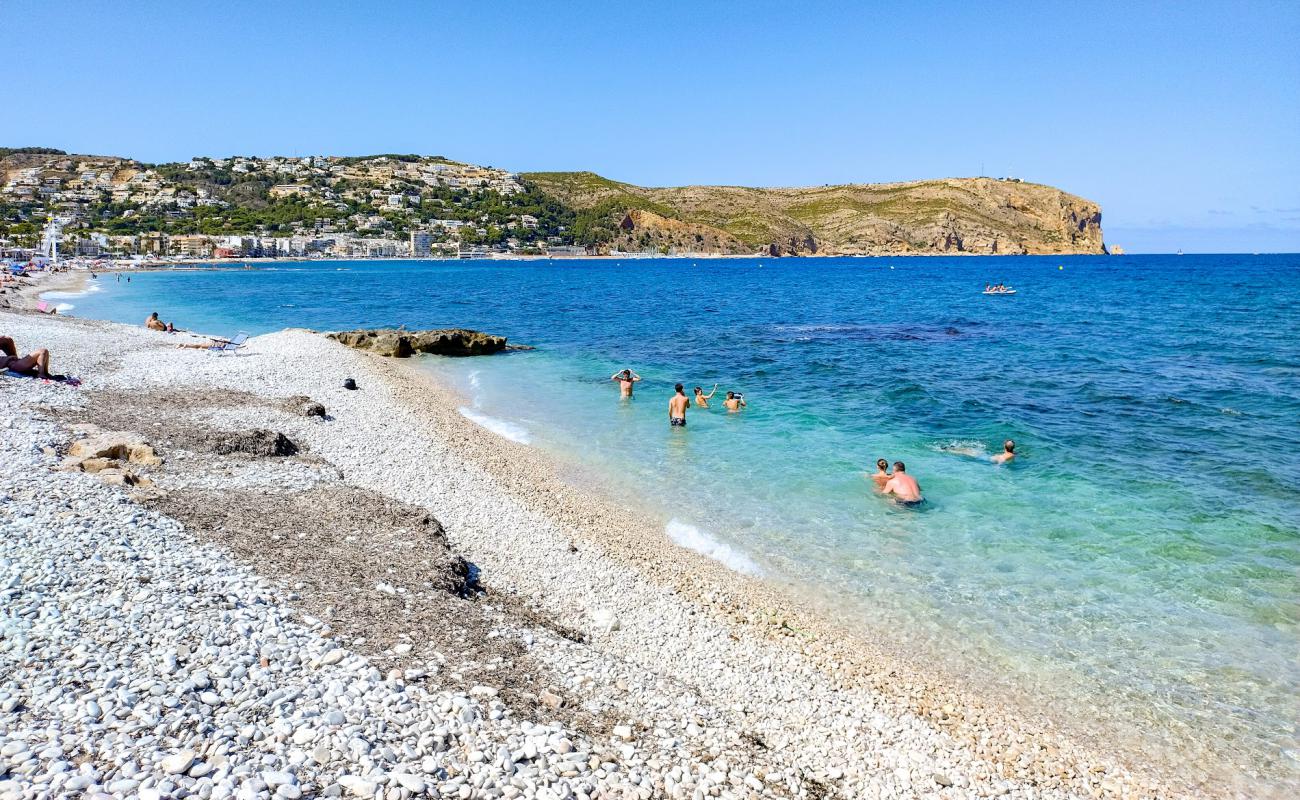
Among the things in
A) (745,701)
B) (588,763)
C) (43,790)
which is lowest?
(745,701)

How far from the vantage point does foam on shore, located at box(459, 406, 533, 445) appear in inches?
748

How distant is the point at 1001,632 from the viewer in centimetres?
947

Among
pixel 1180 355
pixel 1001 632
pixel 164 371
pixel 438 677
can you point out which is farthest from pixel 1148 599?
pixel 1180 355

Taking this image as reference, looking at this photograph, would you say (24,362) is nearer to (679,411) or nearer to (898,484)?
(679,411)

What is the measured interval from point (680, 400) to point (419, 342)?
58.5ft

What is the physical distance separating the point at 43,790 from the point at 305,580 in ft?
12.3

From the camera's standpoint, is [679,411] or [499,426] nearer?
[679,411]

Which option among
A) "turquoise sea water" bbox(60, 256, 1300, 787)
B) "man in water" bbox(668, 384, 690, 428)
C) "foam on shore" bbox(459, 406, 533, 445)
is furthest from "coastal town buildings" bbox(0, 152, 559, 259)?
"man in water" bbox(668, 384, 690, 428)

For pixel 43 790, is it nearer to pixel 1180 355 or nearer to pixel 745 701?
pixel 745 701

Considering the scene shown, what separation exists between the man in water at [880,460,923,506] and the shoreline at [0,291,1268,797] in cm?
446

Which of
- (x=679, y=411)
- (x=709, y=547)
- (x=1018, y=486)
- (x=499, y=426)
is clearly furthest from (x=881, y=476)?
(x=499, y=426)

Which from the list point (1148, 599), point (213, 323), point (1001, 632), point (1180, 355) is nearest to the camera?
point (1001, 632)

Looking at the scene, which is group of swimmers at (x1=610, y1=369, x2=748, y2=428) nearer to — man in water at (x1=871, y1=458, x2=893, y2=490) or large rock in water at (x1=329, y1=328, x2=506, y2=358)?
man in water at (x1=871, y1=458, x2=893, y2=490)

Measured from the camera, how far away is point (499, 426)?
20.2 meters
